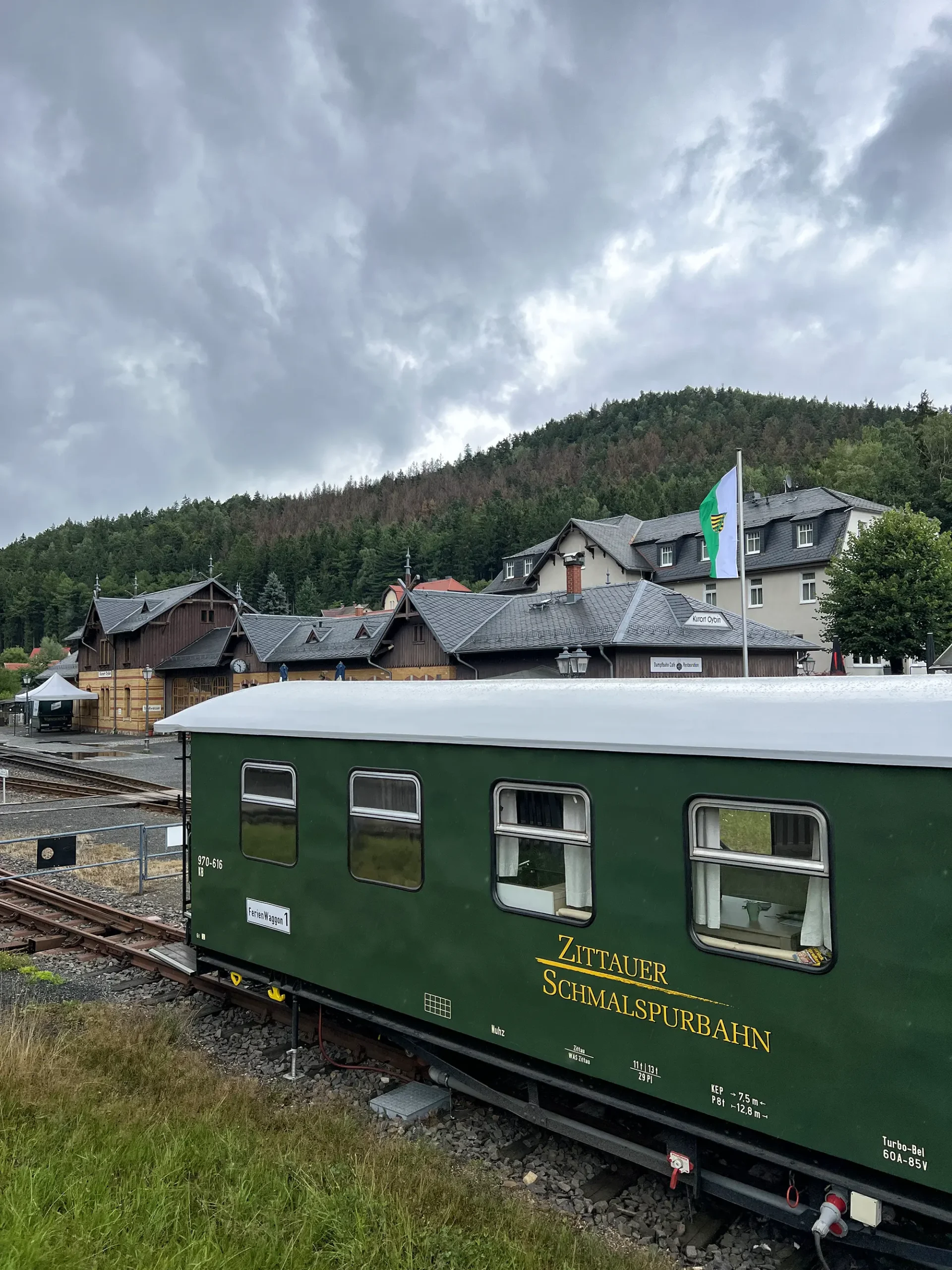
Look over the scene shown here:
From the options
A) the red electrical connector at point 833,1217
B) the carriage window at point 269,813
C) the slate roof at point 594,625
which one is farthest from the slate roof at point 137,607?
the red electrical connector at point 833,1217

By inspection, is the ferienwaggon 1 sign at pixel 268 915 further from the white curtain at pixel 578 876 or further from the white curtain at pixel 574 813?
the white curtain at pixel 574 813

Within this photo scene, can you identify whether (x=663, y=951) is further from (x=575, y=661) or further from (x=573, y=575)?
(x=573, y=575)

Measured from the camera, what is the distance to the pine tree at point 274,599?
118 m

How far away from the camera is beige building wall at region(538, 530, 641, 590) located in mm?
60812

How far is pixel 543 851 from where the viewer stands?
18.2ft

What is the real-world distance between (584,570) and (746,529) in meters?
13.2

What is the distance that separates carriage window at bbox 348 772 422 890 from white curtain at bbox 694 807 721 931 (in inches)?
85.9

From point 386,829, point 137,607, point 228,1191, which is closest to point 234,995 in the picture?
point 386,829

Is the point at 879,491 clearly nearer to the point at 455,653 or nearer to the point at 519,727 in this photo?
the point at 455,653

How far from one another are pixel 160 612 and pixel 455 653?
2539 centimetres

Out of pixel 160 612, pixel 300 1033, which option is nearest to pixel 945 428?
pixel 160 612

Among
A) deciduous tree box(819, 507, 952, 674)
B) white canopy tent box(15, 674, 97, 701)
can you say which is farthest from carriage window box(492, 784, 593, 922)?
white canopy tent box(15, 674, 97, 701)

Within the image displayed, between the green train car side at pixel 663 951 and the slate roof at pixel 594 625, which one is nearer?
the green train car side at pixel 663 951

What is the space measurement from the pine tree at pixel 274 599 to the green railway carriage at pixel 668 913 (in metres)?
113
